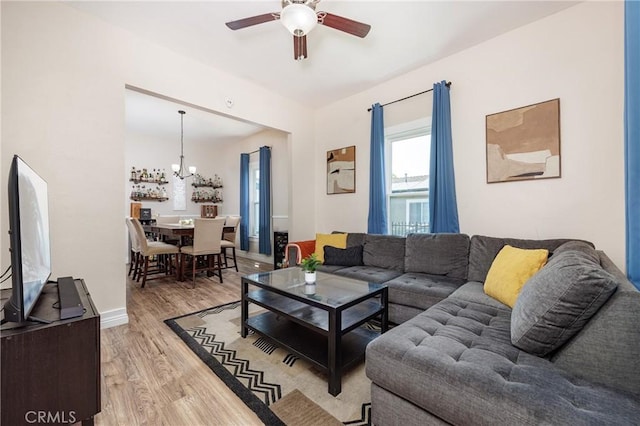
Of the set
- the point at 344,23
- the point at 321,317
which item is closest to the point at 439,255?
the point at 321,317

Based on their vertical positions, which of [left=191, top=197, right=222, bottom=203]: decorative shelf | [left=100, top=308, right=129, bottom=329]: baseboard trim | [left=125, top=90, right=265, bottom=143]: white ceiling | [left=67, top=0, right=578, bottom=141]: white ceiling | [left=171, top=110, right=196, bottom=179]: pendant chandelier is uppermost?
[left=67, top=0, right=578, bottom=141]: white ceiling

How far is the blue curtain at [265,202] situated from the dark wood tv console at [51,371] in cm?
418

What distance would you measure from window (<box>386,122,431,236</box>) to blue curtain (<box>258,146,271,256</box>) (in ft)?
8.86

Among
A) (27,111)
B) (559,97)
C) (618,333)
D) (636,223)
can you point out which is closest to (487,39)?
(559,97)

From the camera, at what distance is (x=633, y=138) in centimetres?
147

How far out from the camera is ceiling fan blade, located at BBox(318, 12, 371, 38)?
199cm

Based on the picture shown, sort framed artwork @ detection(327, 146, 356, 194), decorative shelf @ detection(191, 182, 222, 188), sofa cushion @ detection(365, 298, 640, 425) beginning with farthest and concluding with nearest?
decorative shelf @ detection(191, 182, 222, 188) < framed artwork @ detection(327, 146, 356, 194) < sofa cushion @ detection(365, 298, 640, 425)

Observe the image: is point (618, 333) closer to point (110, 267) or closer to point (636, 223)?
point (636, 223)

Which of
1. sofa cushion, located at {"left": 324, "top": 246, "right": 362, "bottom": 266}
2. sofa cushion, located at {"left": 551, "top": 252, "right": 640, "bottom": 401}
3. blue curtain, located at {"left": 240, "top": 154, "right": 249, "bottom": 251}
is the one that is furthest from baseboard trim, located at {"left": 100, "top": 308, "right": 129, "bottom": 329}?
blue curtain, located at {"left": 240, "top": 154, "right": 249, "bottom": 251}

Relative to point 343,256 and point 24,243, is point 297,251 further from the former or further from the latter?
point 24,243

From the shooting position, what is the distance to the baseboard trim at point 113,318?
244 centimetres

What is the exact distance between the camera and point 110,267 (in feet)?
8.25

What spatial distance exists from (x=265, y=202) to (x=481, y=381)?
4.92 m
